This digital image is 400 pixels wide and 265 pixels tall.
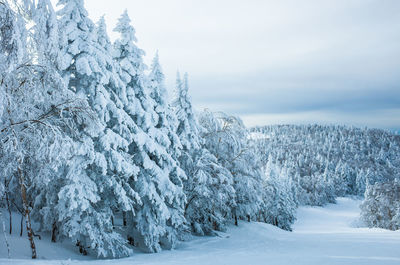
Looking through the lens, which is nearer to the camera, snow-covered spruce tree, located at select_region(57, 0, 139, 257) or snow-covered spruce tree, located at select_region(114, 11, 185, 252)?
snow-covered spruce tree, located at select_region(57, 0, 139, 257)

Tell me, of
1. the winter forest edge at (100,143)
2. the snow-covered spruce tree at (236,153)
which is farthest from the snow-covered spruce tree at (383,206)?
the winter forest edge at (100,143)

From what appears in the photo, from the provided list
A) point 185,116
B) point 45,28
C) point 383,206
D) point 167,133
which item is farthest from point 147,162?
point 383,206

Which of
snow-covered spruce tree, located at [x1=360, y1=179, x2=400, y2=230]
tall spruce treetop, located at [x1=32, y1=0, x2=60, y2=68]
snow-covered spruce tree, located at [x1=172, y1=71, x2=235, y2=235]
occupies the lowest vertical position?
snow-covered spruce tree, located at [x1=360, y1=179, x2=400, y2=230]

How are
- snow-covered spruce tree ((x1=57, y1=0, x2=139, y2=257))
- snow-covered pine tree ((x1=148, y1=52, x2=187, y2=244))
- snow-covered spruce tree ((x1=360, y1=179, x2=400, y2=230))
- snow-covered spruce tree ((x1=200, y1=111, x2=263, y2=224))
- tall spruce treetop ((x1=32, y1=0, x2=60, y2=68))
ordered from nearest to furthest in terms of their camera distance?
tall spruce treetop ((x1=32, y1=0, x2=60, y2=68)), snow-covered spruce tree ((x1=57, y1=0, x2=139, y2=257)), snow-covered pine tree ((x1=148, y1=52, x2=187, y2=244)), snow-covered spruce tree ((x1=200, y1=111, x2=263, y2=224)), snow-covered spruce tree ((x1=360, y1=179, x2=400, y2=230))

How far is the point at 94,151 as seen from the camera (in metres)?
12.1

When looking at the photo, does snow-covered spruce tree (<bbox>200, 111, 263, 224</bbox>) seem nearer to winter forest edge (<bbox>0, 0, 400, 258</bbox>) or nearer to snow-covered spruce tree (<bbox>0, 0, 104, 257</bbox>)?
winter forest edge (<bbox>0, 0, 400, 258</bbox>)

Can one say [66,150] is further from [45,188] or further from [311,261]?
[311,261]

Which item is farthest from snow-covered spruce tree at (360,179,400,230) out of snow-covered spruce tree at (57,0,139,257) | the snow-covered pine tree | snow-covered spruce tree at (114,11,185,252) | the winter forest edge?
snow-covered spruce tree at (57,0,139,257)

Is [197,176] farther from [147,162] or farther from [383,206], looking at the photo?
[383,206]

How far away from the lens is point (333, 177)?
5950 inches

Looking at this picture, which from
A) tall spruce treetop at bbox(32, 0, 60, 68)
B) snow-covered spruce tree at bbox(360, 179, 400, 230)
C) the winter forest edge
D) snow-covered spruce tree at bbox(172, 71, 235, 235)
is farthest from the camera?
snow-covered spruce tree at bbox(360, 179, 400, 230)

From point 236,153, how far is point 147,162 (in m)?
9.73

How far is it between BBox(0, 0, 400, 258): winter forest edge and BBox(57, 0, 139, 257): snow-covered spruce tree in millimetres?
49

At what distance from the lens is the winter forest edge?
7.21 meters
